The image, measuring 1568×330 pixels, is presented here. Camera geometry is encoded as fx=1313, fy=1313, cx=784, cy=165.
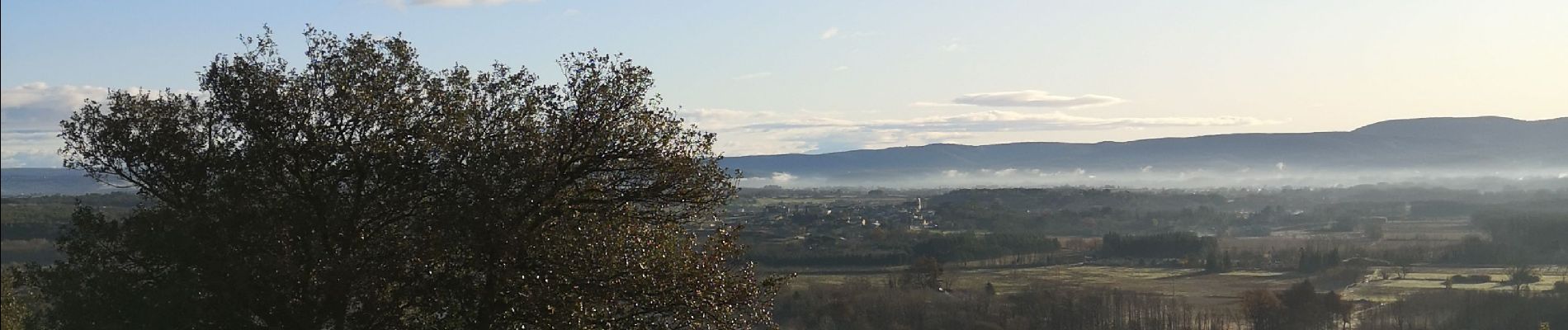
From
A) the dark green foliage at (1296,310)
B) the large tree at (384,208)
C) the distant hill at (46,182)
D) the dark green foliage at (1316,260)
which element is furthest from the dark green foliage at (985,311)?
the large tree at (384,208)

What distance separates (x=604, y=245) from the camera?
15.4m

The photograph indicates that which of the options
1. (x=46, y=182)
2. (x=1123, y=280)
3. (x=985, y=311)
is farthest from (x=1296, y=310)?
(x=46, y=182)

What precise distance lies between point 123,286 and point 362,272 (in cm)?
298

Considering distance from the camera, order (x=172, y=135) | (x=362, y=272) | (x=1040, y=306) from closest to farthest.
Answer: (x=362, y=272) → (x=172, y=135) → (x=1040, y=306)

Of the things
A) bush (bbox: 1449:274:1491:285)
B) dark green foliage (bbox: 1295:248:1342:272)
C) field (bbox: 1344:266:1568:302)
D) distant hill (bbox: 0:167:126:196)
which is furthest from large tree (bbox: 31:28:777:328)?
dark green foliage (bbox: 1295:248:1342:272)

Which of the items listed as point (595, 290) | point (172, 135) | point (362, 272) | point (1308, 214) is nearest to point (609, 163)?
point (595, 290)

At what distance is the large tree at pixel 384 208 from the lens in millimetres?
15008

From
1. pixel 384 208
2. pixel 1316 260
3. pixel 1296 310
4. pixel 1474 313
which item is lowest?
pixel 1296 310

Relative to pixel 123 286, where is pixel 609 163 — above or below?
above

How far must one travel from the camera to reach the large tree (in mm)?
15008

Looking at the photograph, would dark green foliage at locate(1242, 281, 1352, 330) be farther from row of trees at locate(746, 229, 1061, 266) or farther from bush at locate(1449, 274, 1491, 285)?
row of trees at locate(746, 229, 1061, 266)

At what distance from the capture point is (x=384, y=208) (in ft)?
50.8

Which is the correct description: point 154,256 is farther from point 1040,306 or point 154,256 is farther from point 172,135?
point 1040,306

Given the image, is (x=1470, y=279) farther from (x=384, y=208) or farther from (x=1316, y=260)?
(x=384, y=208)
